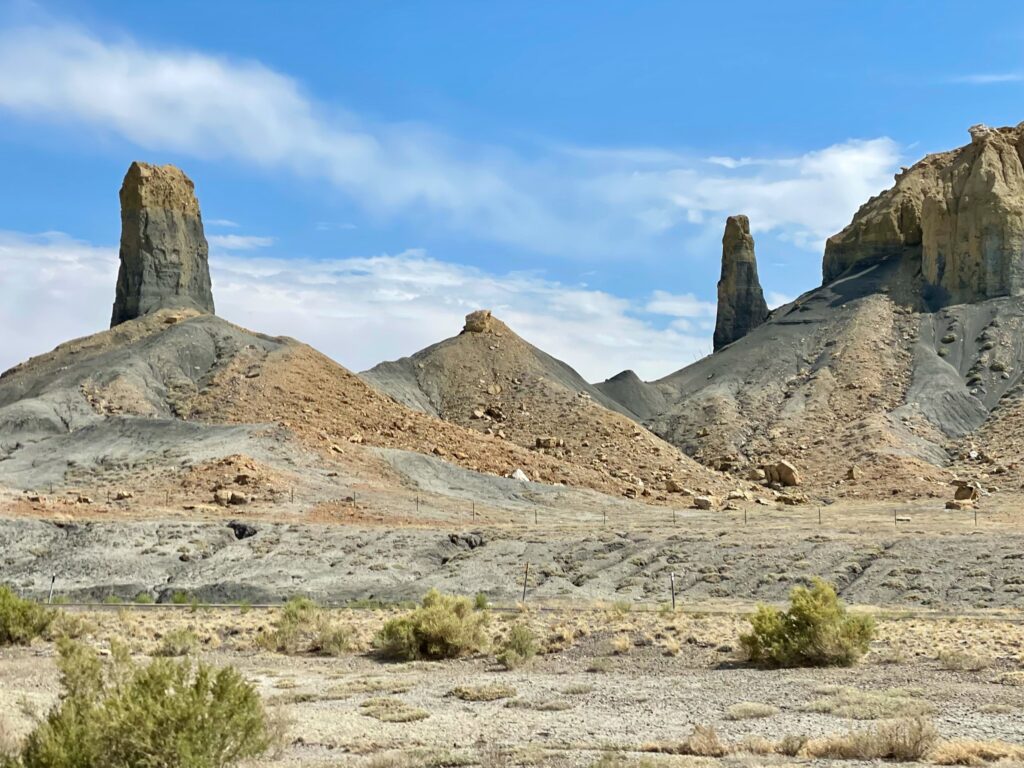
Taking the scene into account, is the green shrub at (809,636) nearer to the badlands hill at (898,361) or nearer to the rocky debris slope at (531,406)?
the rocky debris slope at (531,406)

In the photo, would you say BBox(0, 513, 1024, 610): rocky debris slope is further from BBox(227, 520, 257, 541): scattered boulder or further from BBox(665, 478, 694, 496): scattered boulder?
BBox(665, 478, 694, 496): scattered boulder

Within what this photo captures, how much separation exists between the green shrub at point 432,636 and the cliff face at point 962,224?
9063 centimetres

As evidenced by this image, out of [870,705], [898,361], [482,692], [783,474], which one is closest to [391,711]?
[482,692]

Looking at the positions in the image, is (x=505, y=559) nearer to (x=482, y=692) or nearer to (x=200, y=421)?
(x=482, y=692)

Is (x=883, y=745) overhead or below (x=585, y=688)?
overhead

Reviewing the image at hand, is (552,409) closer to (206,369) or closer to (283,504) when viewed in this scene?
(206,369)

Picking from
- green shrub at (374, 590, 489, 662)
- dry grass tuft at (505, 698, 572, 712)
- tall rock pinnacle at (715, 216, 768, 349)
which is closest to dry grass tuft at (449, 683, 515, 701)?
dry grass tuft at (505, 698, 572, 712)

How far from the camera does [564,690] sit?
1786 centimetres

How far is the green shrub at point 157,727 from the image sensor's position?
965 cm

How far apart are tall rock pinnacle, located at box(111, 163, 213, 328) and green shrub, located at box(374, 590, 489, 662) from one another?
73.6 metres

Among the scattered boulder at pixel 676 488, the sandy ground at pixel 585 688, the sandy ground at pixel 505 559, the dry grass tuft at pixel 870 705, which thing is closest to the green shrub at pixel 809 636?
the sandy ground at pixel 585 688

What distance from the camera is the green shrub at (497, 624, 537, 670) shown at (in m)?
21.1

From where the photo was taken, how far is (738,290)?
13612 cm

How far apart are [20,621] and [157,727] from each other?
15902 millimetres
